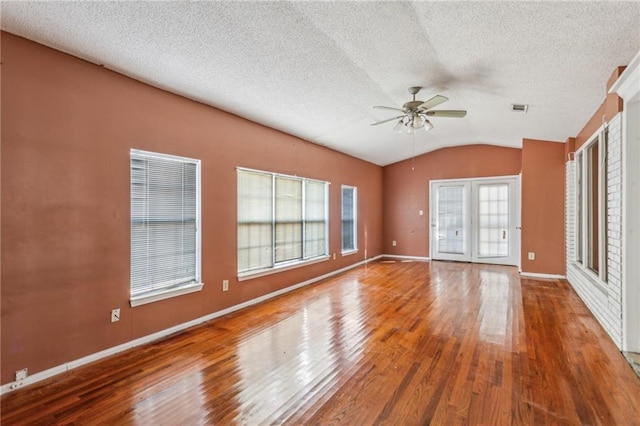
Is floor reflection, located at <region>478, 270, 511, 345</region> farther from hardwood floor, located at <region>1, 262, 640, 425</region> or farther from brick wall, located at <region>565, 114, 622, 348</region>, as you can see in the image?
brick wall, located at <region>565, 114, 622, 348</region>

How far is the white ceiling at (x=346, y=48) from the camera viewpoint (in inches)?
89.8

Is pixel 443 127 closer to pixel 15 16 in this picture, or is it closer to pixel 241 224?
pixel 241 224

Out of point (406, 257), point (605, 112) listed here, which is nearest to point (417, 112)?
point (605, 112)

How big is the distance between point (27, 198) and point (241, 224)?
2.26 metres

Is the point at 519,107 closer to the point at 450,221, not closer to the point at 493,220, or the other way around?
the point at 493,220

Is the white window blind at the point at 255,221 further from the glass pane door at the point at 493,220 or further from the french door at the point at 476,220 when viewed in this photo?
the glass pane door at the point at 493,220

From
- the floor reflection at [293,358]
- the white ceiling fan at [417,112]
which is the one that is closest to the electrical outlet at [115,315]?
the floor reflection at [293,358]

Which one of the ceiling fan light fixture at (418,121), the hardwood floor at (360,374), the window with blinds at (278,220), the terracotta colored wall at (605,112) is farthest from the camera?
the window with blinds at (278,220)

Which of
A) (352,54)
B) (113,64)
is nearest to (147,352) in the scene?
(113,64)

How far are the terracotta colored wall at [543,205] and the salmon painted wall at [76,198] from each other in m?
5.86

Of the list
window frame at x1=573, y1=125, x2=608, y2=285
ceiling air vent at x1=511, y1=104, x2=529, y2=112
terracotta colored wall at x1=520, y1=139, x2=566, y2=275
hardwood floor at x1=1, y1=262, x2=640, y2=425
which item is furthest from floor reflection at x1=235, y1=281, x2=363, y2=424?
terracotta colored wall at x1=520, y1=139, x2=566, y2=275

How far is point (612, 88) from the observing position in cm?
297

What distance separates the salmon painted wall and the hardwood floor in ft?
1.06

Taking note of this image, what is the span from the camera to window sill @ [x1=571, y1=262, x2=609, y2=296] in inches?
142
